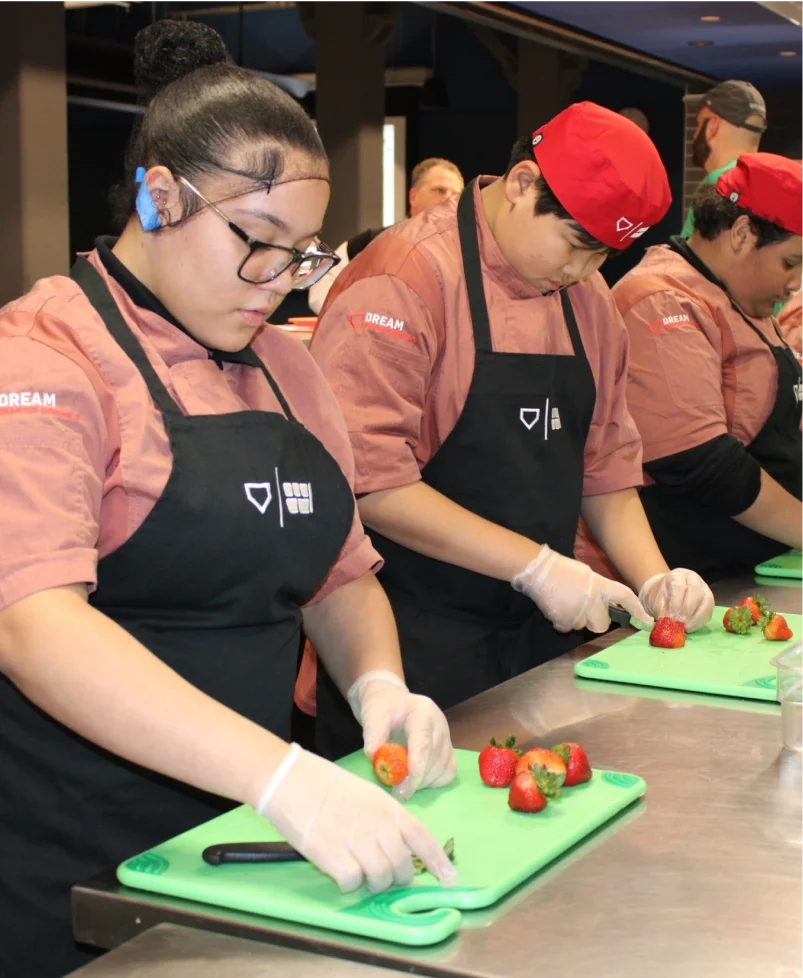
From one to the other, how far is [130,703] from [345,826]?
25 cm

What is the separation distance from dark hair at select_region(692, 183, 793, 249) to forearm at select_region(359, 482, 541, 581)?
44.6 inches

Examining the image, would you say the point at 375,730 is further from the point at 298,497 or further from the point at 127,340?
the point at 127,340

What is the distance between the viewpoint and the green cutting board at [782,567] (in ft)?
9.93

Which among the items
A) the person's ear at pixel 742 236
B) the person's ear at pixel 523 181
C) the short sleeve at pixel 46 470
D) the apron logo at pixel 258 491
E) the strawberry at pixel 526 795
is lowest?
the strawberry at pixel 526 795

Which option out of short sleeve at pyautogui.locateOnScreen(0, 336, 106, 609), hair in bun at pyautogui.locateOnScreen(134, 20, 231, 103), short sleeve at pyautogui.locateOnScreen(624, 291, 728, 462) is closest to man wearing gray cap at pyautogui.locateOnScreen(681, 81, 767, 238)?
short sleeve at pyautogui.locateOnScreen(624, 291, 728, 462)

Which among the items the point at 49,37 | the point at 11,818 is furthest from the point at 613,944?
the point at 49,37

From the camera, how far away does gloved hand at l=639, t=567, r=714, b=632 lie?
2.39 metres

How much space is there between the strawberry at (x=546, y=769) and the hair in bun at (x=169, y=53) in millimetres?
946

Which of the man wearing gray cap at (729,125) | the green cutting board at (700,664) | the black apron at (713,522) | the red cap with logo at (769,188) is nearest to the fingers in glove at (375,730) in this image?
the green cutting board at (700,664)

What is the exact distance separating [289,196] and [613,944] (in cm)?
90

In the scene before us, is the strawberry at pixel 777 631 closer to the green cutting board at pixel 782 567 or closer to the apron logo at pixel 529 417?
the apron logo at pixel 529 417

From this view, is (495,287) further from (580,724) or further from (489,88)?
(489,88)

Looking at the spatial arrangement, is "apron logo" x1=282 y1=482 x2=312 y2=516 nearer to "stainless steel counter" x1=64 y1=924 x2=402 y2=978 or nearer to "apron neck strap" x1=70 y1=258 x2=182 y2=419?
"apron neck strap" x1=70 y1=258 x2=182 y2=419

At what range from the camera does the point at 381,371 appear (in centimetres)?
232
